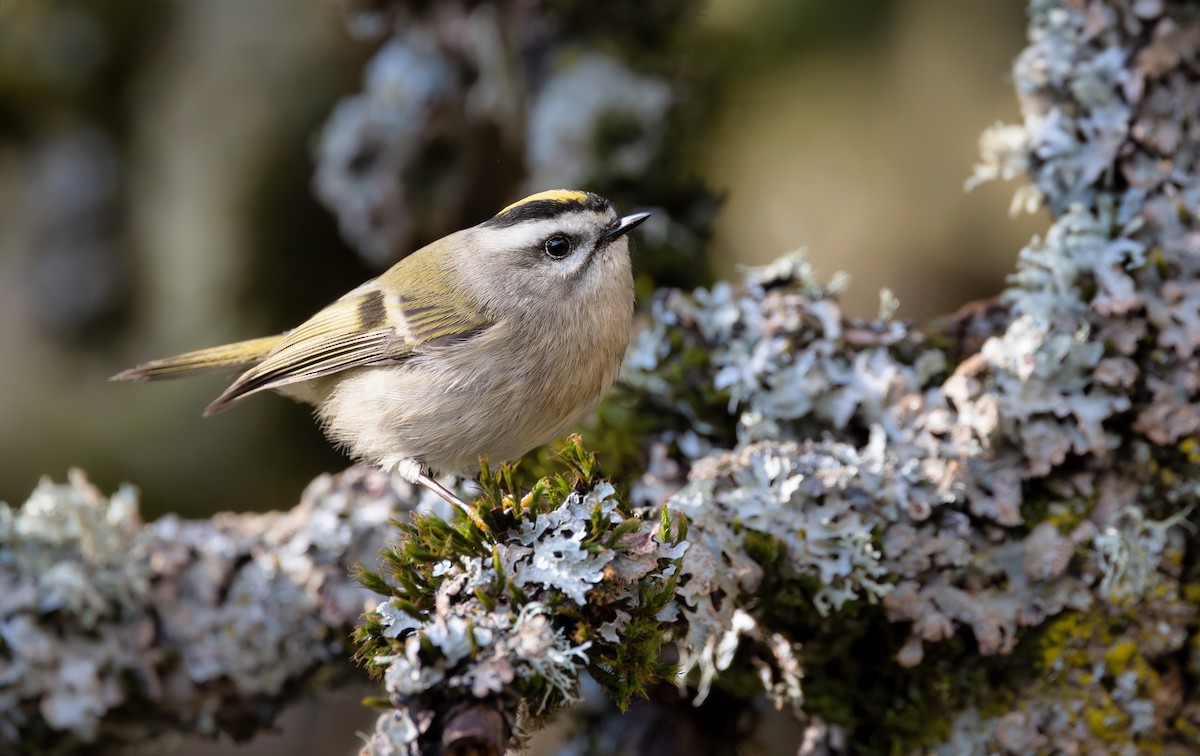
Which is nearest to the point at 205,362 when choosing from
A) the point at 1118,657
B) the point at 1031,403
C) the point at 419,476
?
the point at 419,476

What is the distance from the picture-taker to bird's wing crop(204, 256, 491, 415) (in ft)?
8.96

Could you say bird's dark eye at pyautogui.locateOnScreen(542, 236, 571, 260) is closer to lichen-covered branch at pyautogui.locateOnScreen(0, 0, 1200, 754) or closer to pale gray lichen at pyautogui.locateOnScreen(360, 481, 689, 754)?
lichen-covered branch at pyautogui.locateOnScreen(0, 0, 1200, 754)

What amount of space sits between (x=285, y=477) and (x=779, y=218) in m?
2.26

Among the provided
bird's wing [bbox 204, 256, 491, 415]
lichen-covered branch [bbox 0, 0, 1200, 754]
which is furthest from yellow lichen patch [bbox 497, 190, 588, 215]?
lichen-covered branch [bbox 0, 0, 1200, 754]

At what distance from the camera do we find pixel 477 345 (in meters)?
2.62

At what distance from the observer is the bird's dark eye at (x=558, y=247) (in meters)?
2.74

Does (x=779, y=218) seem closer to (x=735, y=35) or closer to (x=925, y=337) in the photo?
(x=735, y=35)

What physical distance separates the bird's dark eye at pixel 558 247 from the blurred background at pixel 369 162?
0.99 metres

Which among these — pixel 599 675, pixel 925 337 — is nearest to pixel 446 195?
pixel 925 337

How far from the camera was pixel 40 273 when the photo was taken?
4.58 m

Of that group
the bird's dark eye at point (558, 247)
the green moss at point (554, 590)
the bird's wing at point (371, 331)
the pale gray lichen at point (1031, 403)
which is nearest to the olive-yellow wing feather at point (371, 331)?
the bird's wing at point (371, 331)

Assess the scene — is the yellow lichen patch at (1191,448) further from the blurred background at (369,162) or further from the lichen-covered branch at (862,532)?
the blurred background at (369,162)

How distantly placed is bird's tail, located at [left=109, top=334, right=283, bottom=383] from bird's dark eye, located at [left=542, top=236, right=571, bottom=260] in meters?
0.93

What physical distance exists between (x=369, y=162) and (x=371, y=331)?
1.41 m
